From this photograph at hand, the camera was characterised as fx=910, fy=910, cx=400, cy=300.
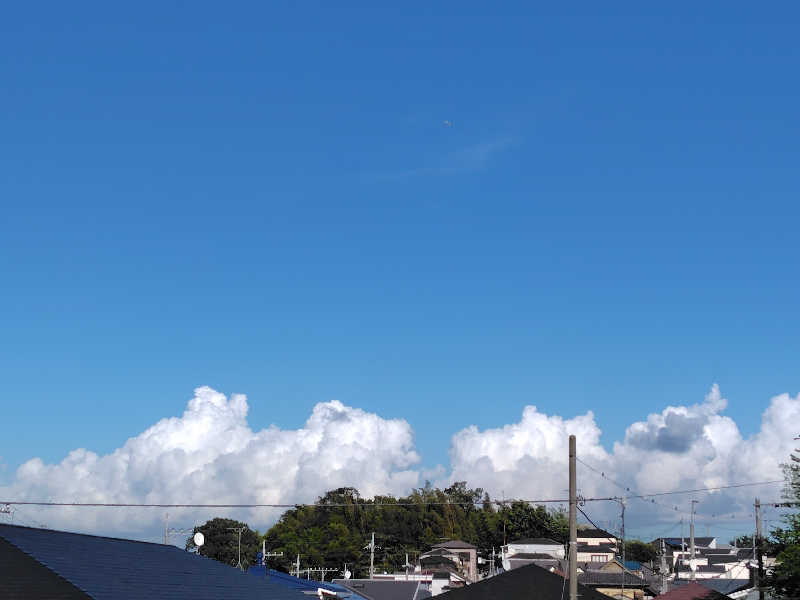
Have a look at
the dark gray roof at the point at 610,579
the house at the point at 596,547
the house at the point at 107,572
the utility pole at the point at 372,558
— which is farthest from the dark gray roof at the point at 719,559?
the house at the point at 107,572

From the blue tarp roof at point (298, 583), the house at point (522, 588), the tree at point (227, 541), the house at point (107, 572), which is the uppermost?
the house at point (107, 572)

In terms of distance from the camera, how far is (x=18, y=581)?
30.2 metres

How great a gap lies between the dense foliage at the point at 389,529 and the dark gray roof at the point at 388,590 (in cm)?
6046

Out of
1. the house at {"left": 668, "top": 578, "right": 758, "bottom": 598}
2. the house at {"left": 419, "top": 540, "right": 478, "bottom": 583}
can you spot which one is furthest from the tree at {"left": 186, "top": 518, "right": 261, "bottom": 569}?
the house at {"left": 668, "top": 578, "right": 758, "bottom": 598}

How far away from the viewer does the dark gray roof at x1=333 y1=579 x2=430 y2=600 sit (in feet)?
279

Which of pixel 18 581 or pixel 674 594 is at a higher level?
pixel 18 581

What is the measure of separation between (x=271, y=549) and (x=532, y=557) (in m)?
56.5

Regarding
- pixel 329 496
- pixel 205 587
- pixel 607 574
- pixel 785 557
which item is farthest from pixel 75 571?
pixel 329 496

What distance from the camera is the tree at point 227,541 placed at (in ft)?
582

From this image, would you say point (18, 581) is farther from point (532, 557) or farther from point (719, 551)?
point (719, 551)

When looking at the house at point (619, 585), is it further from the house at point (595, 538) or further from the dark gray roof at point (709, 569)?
the house at point (595, 538)

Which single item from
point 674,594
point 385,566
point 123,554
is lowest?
point 385,566

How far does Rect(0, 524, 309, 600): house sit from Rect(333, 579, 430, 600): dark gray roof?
127ft

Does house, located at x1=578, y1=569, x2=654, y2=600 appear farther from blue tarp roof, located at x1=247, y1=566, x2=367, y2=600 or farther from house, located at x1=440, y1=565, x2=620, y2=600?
house, located at x1=440, y1=565, x2=620, y2=600
